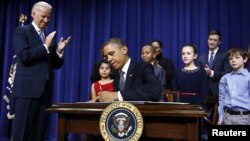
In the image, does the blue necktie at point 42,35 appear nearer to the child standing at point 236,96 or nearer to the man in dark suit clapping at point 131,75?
the man in dark suit clapping at point 131,75

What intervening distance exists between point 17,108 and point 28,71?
0.90 ft

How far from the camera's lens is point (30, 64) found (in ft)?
8.01

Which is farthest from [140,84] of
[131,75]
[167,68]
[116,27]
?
[116,27]

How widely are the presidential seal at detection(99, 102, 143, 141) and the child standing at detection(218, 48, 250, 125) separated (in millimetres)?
1706

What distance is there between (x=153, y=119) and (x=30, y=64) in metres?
1.29

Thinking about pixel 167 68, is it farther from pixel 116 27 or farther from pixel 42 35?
pixel 42 35

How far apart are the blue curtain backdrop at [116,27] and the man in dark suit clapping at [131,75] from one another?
112 inches

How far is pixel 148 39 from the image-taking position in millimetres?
5066

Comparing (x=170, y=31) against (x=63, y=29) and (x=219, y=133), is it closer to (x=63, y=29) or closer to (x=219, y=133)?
(x=63, y=29)

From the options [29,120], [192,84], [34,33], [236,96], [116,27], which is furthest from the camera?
[116,27]

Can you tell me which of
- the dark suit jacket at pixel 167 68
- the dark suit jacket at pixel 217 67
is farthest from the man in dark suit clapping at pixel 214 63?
the dark suit jacket at pixel 167 68

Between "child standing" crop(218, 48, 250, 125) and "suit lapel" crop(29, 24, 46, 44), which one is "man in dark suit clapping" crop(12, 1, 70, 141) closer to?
"suit lapel" crop(29, 24, 46, 44)

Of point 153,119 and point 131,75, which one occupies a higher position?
point 131,75

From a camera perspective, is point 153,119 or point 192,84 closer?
point 153,119
